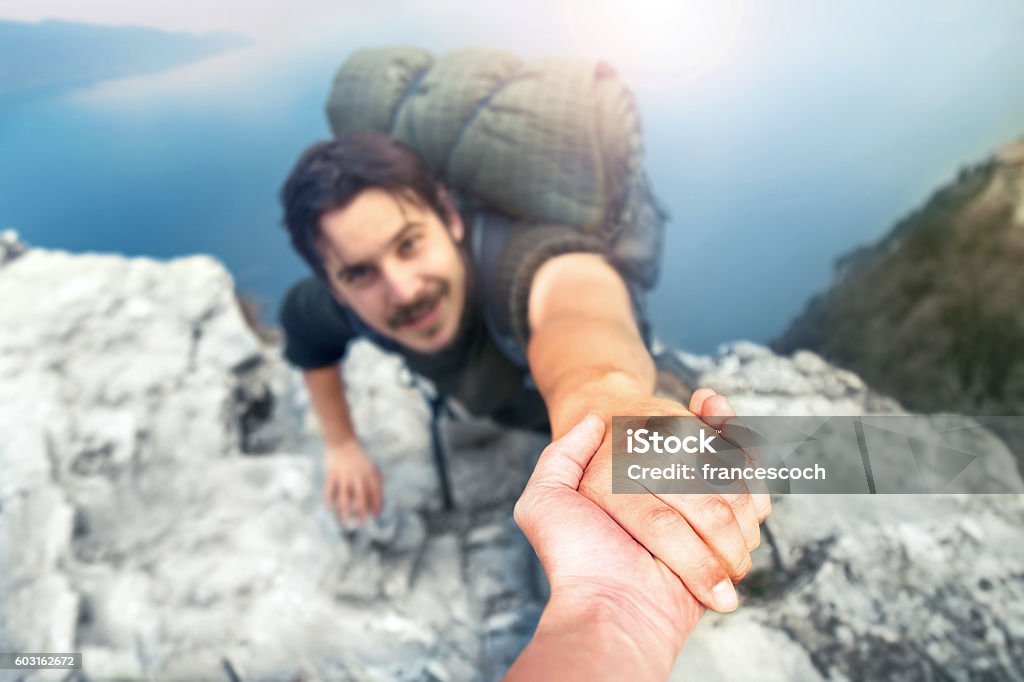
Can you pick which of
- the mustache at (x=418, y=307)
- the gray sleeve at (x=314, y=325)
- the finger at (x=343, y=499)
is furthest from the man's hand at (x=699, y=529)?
the finger at (x=343, y=499)

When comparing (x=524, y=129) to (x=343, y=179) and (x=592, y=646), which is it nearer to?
(x=343, y=179)

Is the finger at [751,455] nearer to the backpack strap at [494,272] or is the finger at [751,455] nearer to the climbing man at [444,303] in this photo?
the climbing man at [444,303]

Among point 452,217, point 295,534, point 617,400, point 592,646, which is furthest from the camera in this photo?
point 295,534

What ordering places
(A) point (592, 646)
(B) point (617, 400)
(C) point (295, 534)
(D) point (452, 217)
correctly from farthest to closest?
(C) point (295, 534)
(D) point (452, 217)
(B) point (617, 400)
(A) point (592, 646)

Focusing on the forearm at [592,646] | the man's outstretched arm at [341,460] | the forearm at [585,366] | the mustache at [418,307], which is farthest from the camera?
the man's outstretched arm at [341,460]

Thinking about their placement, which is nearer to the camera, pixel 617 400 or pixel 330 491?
pixel 617 400

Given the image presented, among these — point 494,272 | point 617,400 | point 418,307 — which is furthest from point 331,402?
point 617,400

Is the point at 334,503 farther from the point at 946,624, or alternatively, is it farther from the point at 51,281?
the point at 946,624
